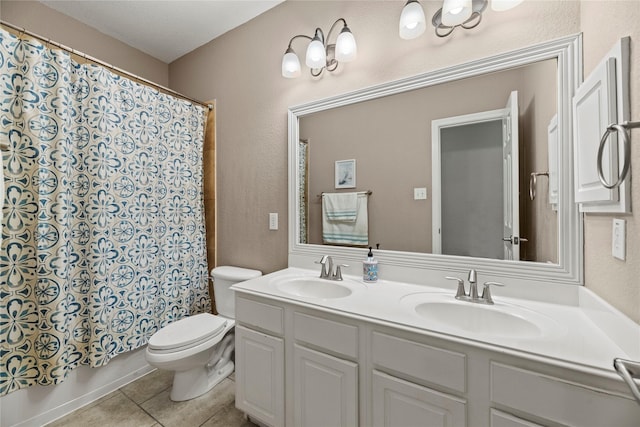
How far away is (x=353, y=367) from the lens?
1.08 meters

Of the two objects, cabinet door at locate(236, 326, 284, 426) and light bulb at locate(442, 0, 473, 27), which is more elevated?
light bulb at locate(442, 0, 473, 27)

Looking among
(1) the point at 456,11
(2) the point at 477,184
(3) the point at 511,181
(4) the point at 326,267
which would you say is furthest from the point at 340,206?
(1) the point at 456,11

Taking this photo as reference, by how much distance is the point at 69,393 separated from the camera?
1.57 metres

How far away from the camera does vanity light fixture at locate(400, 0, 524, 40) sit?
1227mm

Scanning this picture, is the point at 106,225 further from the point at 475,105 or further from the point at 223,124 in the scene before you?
the point at 475,105

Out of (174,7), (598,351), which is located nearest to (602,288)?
(598,351)

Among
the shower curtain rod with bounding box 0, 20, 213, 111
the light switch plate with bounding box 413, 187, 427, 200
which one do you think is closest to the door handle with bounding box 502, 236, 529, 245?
the light switch plate with bounding box 413, 187, 427, 200

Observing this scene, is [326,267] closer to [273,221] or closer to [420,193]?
[273,221]

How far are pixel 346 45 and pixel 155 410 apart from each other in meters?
2.38

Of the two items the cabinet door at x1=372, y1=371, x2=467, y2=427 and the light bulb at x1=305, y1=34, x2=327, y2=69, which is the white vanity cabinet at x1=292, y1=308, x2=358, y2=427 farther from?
the light bulb at x1=305, y1=34, x2=327, y2=69

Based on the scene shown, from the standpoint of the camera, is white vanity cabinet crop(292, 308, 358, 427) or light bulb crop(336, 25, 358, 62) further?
light bulb crop(336, 25, 358, 62)

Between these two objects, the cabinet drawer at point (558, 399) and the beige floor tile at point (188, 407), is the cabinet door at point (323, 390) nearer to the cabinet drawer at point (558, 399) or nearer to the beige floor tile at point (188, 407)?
the cabinet drawer at point (558, 399)

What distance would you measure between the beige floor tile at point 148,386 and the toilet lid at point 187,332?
1.44 ft

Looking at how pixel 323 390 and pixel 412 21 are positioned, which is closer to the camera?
pixel 323 390
